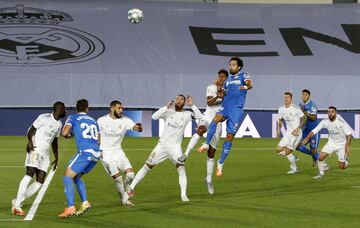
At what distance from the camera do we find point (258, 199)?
16.6 meters

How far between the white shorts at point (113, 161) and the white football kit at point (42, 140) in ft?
3.70

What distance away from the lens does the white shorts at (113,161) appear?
A: 1520cm

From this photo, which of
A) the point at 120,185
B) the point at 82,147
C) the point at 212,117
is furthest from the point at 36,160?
the point at 212,117

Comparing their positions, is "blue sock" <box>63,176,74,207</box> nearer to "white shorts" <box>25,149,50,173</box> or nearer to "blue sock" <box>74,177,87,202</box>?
"blue sock" <box>74,177,87,202</box>

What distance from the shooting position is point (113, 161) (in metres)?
15.2

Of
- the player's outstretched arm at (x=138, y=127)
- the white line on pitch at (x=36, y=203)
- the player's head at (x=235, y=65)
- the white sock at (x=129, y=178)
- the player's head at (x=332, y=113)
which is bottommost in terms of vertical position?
the white line on pitch at (x=36, y=203)

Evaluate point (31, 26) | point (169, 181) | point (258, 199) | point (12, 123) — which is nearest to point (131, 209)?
point (258, 199)

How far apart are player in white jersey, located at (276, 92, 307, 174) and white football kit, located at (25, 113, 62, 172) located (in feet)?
28.1

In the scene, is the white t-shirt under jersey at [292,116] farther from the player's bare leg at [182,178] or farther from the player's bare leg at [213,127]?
the player's bare leg at [182,178]

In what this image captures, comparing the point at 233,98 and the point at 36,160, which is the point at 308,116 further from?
the point at 36,160

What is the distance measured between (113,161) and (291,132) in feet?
26.2

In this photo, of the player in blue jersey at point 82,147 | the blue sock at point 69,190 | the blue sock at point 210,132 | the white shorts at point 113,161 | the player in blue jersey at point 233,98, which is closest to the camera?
the blue sock at point 69,190

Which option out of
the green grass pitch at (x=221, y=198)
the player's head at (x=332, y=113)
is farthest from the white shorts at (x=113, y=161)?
the player's head at (x=332, y=113)

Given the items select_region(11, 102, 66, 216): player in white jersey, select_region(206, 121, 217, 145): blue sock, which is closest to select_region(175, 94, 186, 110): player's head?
select_region(206, 121, 217, 145): blue sock
